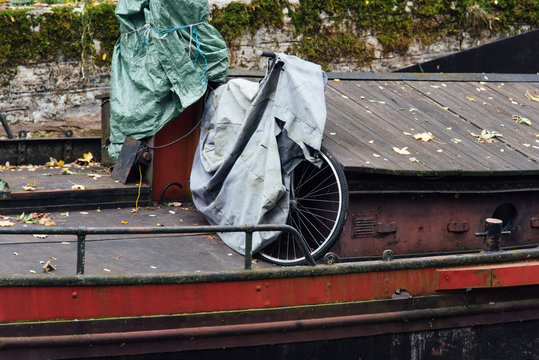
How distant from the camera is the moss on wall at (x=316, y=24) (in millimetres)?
12500

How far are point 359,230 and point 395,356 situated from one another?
1.17 meters

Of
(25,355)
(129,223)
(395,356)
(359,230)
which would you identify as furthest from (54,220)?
(395,356)

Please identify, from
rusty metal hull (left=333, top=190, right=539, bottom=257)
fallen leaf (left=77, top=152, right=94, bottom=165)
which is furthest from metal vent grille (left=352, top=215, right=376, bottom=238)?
fallen leaf (left=77, top=152, right=94, bottom=165)

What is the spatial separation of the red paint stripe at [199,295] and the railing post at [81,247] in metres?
0.15

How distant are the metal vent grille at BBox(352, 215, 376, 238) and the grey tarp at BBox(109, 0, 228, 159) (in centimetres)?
217

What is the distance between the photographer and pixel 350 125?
700cm

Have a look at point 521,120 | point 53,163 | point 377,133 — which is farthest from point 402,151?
point 53,163

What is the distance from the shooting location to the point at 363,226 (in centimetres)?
632

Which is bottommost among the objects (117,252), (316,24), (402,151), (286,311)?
(286,311)

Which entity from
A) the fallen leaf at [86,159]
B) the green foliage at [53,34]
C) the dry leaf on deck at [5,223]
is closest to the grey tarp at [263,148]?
the dry leaf on deck at [5,223]

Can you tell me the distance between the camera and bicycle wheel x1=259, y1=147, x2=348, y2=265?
234 inches

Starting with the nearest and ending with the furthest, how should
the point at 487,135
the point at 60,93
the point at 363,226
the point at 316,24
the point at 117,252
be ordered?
1. the point at 117,252
2. the point at 363,226
3. the point at 487,135
4. the point at 60,93
5. the point at 316,24

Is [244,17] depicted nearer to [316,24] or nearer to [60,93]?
[316,24]

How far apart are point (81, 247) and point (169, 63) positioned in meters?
2.88
